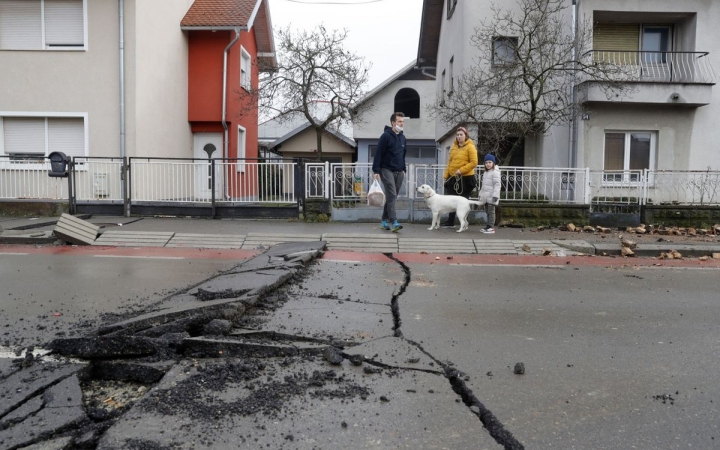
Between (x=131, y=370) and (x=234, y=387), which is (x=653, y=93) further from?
(x=131, y=370)

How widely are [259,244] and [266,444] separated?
7720mm

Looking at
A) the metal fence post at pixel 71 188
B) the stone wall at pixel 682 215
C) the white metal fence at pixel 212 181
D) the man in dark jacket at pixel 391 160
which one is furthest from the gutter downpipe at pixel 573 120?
the metal fence post at pixel 71 188

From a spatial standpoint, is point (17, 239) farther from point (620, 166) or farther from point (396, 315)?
point (620, 166)

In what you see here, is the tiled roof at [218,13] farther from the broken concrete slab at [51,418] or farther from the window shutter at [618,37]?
the broken concrete slab at [51,418]

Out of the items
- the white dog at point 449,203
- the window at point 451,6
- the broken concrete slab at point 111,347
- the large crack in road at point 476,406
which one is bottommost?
the large crack in road at point 476,406

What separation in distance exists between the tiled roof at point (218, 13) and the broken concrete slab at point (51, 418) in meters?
16.6

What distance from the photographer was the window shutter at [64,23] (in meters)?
15.7

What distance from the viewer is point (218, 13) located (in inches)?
758

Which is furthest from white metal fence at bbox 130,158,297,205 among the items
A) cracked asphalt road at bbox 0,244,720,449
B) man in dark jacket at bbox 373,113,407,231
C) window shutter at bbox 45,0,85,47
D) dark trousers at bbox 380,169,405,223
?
cracked asphalt road at bbox 0,244,720,449

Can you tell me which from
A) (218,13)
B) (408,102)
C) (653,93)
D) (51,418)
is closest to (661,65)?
(653,93)

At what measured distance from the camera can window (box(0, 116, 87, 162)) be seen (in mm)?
15773

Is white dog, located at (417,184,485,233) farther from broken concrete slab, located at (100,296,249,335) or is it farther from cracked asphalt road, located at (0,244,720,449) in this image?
broken concrete slab, located at (100,296,249,335)

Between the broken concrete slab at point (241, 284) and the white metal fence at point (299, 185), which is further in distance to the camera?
the white metal fence at point (299, 185)

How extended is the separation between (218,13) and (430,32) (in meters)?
10.7
